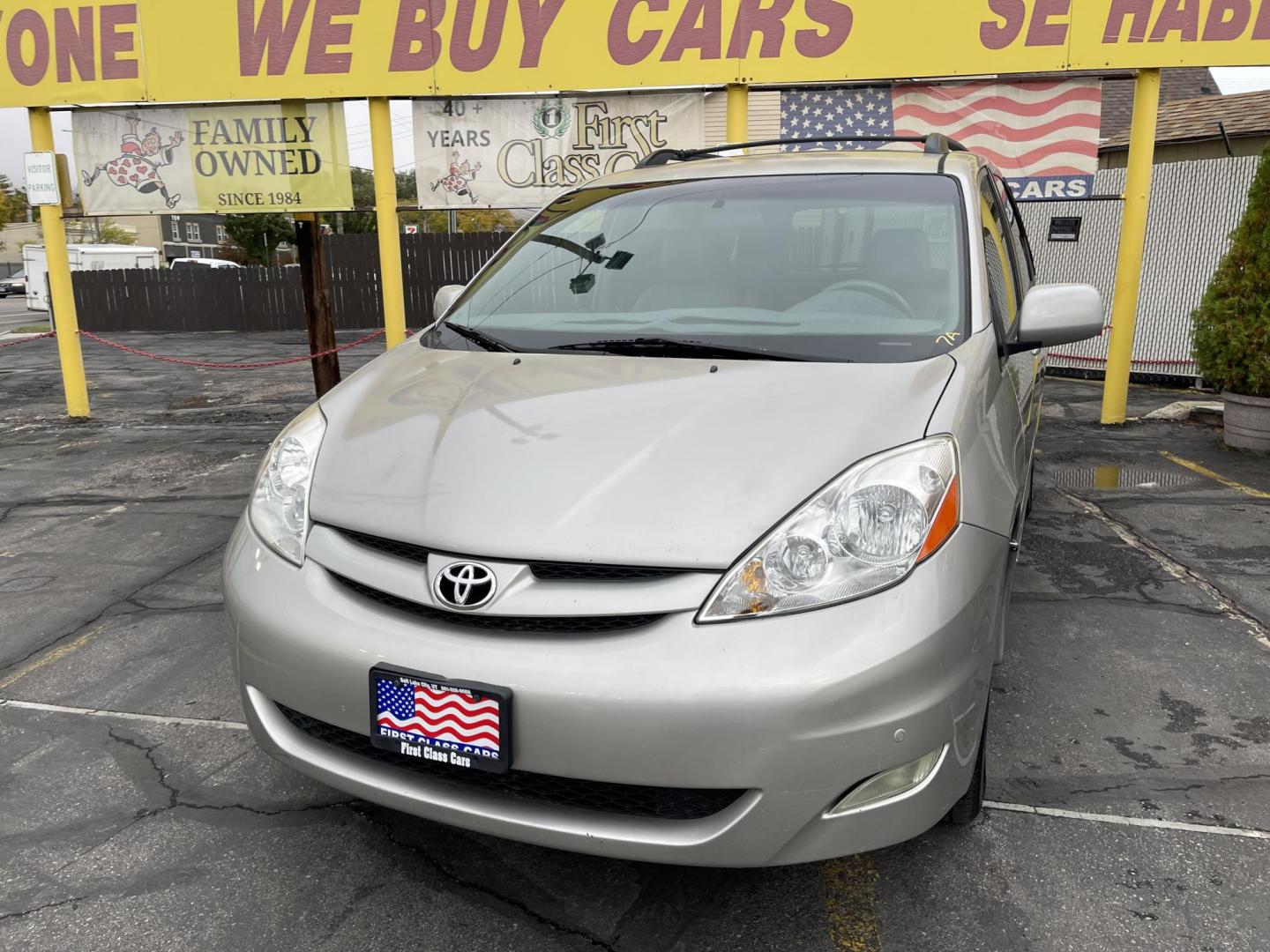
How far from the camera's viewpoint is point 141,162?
8.58 metres

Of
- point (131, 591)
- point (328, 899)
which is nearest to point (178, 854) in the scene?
point (328, 899)

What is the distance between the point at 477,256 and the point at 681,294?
1953 centimetres

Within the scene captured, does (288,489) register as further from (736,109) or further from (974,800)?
(736,109)

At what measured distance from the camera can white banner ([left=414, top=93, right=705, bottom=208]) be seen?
809cm

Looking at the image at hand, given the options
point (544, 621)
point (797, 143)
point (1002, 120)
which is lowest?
point (544, 621)

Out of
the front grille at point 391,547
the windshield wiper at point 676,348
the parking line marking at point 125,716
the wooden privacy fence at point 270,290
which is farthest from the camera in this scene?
the wooden privacy fence at point 270,290

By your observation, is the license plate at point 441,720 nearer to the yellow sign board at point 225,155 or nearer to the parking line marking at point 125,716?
the parking line marking at point 125,716

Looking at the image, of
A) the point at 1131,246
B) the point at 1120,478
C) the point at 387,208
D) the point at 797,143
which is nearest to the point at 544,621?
the point at 797,143

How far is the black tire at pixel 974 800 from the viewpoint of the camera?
244cm

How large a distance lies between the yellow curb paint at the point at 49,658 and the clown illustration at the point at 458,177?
17.0ft

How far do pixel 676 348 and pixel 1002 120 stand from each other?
6316 millimetres

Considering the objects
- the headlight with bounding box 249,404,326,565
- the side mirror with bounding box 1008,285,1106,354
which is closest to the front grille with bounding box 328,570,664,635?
the headlight with bounding box 249,404,326,565

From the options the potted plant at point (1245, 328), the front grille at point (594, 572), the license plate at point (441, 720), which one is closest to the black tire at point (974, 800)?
the front grille at point (594, 572)

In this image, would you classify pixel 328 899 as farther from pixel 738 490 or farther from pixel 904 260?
pixel 904 260
